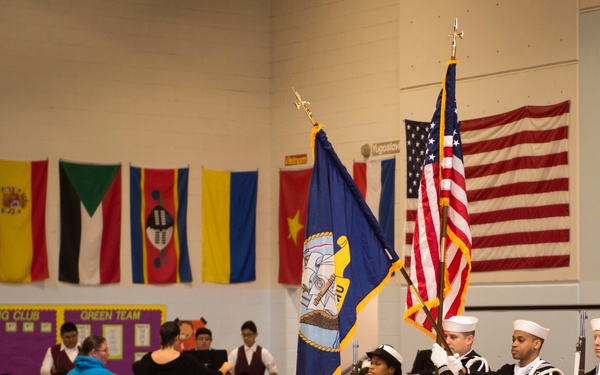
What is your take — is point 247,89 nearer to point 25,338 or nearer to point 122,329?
point 122,329

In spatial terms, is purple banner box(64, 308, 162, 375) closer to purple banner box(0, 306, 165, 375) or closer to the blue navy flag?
purple banner box(0, 306, 165, 375)

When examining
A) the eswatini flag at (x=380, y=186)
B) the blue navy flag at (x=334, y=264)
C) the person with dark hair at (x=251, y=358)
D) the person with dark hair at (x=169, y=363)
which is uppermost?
the eswatini flag at (x=380, y=186)

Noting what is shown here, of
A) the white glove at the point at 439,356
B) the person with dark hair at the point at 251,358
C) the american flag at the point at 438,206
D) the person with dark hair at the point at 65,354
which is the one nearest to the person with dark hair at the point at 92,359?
the american flag at the point at 438,206

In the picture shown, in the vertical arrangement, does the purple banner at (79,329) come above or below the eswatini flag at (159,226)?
below

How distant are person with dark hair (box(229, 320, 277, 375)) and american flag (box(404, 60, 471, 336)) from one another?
664cm

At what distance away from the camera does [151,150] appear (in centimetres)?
1589

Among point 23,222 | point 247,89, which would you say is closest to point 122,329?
point 23,222

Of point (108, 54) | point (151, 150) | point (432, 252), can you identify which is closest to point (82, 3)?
point (108, 54)

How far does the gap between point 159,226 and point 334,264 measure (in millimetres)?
8896

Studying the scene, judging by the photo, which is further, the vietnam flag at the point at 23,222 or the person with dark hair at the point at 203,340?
the vietnam flag at the point at 23,222

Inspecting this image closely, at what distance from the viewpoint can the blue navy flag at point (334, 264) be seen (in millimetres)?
7059

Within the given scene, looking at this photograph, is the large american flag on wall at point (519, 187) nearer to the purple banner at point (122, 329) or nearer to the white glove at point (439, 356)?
the purple banner at point (122, 329)

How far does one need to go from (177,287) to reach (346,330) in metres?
9.01

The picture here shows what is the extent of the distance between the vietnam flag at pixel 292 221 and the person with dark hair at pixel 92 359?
7853 millimetres
